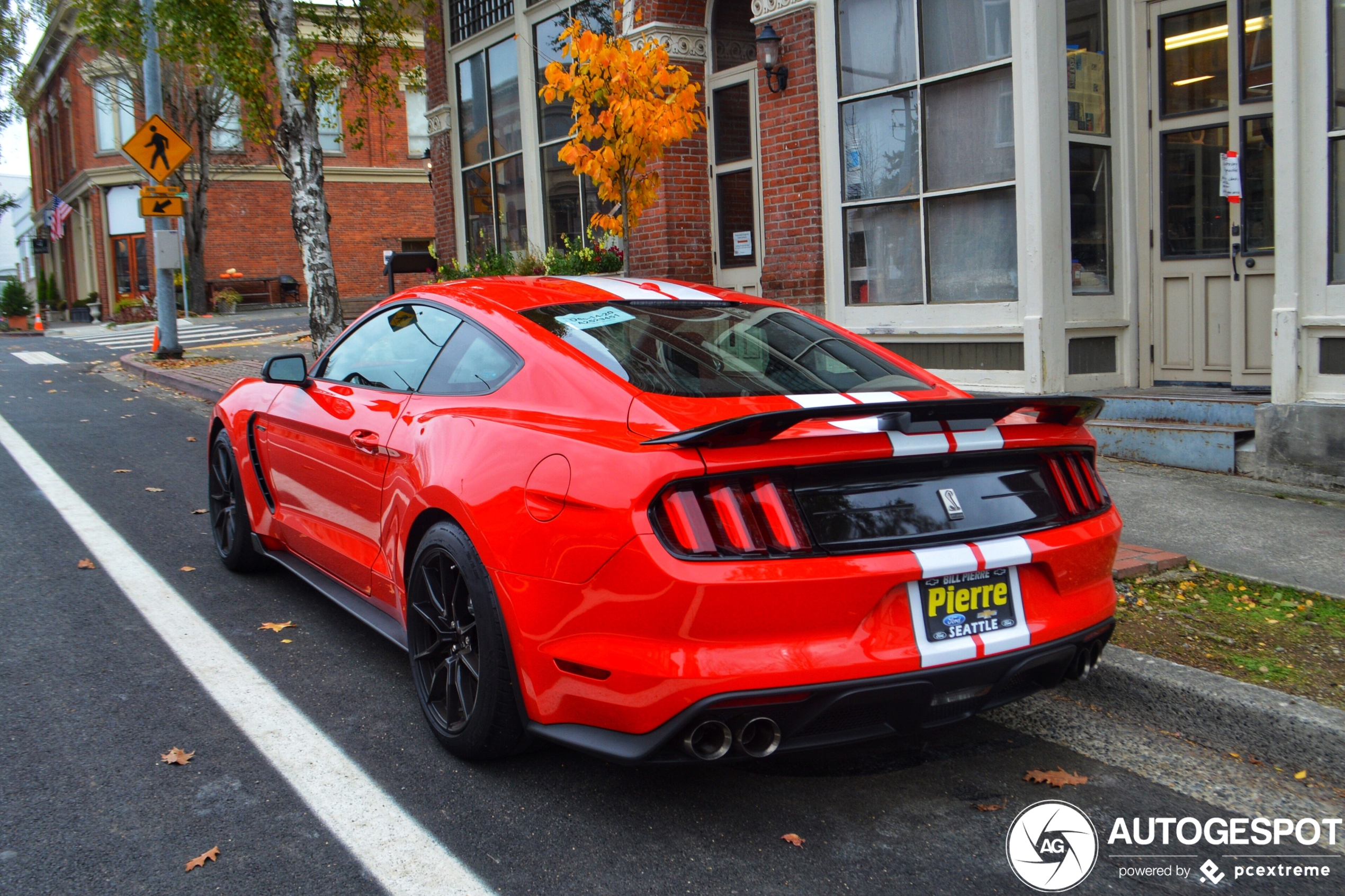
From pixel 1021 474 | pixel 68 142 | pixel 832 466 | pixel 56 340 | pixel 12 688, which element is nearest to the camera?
pixel 832 466

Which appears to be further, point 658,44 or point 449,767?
point 658,44

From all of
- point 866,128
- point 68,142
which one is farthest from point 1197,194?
point 68,142

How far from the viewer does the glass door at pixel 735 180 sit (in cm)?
1187


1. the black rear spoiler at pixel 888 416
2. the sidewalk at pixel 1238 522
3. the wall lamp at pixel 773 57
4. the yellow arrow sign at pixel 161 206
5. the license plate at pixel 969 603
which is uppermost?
the wall lamp at pixel 773 57

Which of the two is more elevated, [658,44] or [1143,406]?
[658,44]

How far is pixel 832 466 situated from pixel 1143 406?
5.96 m

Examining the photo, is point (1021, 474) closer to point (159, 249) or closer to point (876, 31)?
point (876, 31)

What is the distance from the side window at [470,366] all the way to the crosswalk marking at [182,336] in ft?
69.6

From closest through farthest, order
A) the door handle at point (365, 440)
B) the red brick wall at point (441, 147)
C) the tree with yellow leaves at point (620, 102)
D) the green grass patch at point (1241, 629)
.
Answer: the green grass patch at point (1241, 629), the door handle at point (365, 440), the tree with yellow leaves at point (620, 102), the red brick wall at point (441, 147)

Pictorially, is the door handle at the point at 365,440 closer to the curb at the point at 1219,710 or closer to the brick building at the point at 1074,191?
the curb at the point at 1219,710

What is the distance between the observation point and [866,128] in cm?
996

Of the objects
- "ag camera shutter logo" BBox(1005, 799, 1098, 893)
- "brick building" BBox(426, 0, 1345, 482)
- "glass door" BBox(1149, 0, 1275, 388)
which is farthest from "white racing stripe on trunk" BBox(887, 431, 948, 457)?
"glass door" BBox(1149, 0, 1275, 388)

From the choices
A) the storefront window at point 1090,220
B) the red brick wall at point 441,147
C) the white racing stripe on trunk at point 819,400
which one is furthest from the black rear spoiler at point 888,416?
the red brick wall at point 441,147

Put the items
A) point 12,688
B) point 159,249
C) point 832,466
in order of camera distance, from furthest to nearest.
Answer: point 159,249, point 12,688, point 832,466
